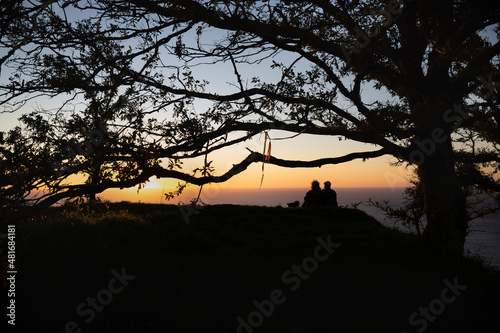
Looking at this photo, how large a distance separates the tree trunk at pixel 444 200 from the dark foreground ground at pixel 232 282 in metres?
0.64

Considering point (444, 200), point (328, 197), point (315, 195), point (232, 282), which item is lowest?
point (232, 282)

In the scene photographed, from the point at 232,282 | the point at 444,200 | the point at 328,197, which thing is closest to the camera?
the point at 232,282

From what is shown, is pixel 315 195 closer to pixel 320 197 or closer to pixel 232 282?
pixel 320 197

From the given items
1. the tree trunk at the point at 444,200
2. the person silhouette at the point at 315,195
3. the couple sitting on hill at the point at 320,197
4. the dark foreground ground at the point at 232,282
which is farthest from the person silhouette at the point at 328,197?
the tree trunk at the point at 444,200

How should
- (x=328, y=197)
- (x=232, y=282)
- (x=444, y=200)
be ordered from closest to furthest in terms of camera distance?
1. (x=232, y=282)
2. (x=444, y=200)
3. (x=328, y=197)

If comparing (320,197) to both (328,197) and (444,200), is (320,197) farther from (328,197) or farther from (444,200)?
(444,200)

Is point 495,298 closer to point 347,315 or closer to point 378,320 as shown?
point 378,320

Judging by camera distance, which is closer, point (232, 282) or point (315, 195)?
point (232, 282)

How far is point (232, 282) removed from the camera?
9.12 m

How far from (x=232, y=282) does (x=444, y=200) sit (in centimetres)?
608

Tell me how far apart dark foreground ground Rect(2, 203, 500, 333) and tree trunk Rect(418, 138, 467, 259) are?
2.09 feet

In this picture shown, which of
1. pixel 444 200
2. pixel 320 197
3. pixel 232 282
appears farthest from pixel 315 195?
pixel 232 282

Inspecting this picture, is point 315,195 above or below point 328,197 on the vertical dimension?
above

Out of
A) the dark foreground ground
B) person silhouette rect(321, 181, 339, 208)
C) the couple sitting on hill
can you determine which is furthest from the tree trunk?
the couple sitting on hill
